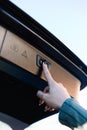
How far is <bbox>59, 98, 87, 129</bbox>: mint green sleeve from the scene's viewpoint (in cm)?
93

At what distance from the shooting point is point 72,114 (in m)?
0.95

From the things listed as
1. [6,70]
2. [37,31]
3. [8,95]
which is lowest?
[8,95]

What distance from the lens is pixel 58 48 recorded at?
1.38 meters

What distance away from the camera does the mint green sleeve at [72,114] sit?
932 mm

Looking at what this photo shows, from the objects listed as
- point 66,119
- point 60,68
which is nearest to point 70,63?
point 60,68

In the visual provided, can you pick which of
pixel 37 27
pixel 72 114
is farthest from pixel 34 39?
pixel 72 114

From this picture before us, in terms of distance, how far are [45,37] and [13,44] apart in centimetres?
19

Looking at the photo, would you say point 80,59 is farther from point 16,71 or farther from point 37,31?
point 16,71

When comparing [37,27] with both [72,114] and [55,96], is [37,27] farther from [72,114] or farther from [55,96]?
[72,114]

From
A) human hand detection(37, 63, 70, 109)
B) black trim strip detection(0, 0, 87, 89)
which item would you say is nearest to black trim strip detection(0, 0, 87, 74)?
black trim strip detection(0, 0, 87, 89)

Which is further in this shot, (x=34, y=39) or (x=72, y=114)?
(x=34, y=39)

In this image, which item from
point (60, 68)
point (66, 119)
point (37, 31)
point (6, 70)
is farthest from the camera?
point (60, 68)

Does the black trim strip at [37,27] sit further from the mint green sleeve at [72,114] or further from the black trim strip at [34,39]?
the mint green sleeve at [72,114]

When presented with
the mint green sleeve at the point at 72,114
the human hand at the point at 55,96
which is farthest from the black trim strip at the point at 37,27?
the mint green sleeve at the point at 72,114
